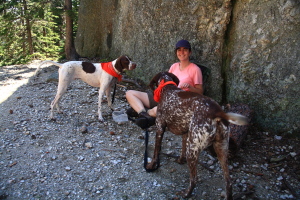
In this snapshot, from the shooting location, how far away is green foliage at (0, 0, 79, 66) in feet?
39.1

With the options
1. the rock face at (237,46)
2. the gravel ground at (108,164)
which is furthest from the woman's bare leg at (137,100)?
the rock face at (237,46)

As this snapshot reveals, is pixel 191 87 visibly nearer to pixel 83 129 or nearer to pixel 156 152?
Answer: pixel 156 152

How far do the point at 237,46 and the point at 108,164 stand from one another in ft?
10.8

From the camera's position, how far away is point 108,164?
3766 millimetres

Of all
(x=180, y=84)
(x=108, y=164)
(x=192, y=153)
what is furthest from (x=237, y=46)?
(x=108, y=164)

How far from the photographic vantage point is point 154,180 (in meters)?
3.44

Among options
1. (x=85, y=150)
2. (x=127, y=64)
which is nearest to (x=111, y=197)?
(x=85, y=150)

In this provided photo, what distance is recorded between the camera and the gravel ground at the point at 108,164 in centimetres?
321

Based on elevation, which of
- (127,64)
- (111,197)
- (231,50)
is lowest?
(111,197)

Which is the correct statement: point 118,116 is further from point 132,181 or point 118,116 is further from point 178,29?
point 178,29

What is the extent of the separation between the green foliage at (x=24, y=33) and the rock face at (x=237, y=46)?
659cm

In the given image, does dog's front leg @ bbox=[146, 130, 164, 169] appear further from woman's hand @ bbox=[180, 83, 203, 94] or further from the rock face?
the rock face

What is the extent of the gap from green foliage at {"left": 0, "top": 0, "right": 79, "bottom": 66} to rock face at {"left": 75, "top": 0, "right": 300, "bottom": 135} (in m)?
6.59

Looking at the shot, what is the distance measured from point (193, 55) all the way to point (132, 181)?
315 centimetres
